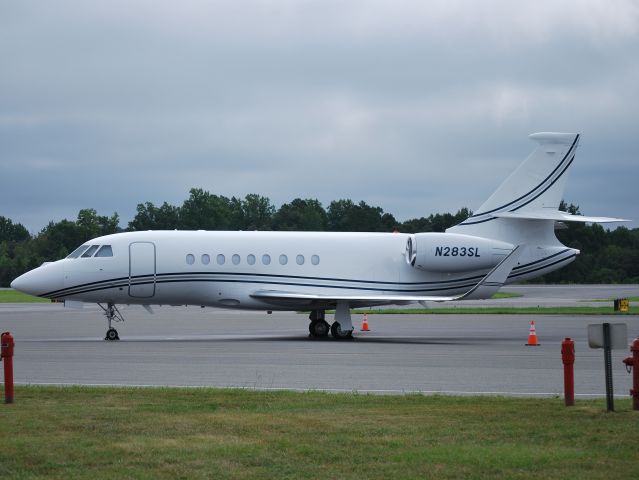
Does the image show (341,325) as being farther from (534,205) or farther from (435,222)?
(435,222)

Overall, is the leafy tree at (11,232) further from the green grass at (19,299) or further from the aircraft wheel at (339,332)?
the aircraft wheel at (339,332)

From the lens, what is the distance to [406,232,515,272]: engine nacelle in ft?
101

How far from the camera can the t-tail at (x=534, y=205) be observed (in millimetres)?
31297

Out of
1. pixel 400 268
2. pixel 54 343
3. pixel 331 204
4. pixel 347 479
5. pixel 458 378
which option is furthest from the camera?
pixel 331 204

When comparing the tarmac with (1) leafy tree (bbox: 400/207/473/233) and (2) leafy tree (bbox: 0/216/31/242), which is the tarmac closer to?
(1) leafy tree (bbox: 400/207/473/233)

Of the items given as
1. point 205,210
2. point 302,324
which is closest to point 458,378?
point 302,324

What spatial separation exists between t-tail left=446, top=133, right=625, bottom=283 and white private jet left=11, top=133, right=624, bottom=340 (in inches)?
1.2

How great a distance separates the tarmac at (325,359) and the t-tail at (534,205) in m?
2.48

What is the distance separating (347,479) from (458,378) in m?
9.15

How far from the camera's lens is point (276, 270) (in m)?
30.4

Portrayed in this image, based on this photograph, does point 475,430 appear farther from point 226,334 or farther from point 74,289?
point 226,334

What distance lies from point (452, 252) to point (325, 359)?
10157 millimetres

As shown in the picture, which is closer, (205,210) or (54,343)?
(54,343)

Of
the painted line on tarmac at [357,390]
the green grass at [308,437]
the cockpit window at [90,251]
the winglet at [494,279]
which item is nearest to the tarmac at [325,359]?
the painted line on tarmac at [357,390]
